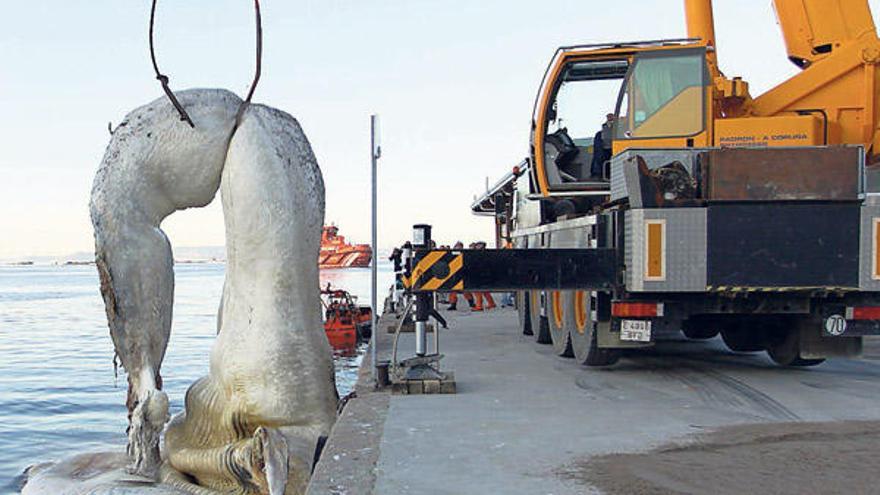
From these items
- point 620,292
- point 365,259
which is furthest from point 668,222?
point 365,259

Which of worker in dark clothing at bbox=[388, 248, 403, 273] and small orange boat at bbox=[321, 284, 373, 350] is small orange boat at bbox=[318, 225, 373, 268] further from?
worker in dark clothing at bbox=[388, 248, 403, 273]

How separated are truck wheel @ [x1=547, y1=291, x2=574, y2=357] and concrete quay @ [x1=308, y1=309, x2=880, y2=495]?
289 mm

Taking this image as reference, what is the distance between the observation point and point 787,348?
27.3 feet

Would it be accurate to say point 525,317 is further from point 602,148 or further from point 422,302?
point 422,302

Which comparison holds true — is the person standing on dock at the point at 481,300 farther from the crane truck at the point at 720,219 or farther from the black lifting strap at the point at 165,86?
the black lifting strap at the point at 165,86

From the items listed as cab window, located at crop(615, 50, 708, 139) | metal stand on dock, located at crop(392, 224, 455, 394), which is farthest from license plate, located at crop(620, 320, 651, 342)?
cab window, located at crop(615, 50, 708, 139)

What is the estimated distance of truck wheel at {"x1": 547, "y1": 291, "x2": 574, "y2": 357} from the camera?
342 inches

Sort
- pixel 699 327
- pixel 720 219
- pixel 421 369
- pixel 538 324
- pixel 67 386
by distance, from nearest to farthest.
Result: pixel 720 219 < pixel 421 369 < pixel 699 327 < pixel 538 324 < pixel 67 386

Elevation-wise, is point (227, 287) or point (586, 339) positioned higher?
point (227, 287)

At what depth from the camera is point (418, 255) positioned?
684 cm

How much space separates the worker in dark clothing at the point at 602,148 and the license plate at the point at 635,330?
334 cm

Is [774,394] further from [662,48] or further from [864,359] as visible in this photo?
[662,48]

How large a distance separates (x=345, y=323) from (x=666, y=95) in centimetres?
1318

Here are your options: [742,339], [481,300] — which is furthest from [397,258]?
[481,300]
